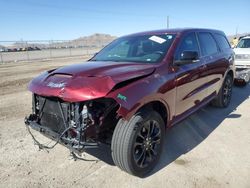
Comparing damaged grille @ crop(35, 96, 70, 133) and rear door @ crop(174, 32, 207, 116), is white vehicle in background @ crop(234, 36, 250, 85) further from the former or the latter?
damaged grille @ crop(35, 96, 70, 133)

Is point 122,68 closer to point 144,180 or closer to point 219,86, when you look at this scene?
point 144,180

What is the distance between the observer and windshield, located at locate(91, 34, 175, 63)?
374cm

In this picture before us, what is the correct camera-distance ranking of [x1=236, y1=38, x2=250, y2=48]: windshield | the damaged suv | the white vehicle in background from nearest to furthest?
the damaged suv, the white vehicle in background, [x1=236, y1=38, x2=250, y2=48]: windshield

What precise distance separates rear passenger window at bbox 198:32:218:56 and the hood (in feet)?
6.02

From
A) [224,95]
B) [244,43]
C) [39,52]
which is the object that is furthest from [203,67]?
[39,52]

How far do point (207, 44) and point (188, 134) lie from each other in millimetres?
1901

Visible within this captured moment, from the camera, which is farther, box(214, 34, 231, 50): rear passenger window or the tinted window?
box(214, 34, 231, 50): rear passenger window

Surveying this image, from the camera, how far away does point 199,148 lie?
13.0 ft

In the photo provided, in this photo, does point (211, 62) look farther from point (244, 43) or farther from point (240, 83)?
point (244, 43)

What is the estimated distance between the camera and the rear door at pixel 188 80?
3.73 m

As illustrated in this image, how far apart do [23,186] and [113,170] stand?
117cm

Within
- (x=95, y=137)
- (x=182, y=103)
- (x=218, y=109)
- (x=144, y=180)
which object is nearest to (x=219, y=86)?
(x=218, y=109)

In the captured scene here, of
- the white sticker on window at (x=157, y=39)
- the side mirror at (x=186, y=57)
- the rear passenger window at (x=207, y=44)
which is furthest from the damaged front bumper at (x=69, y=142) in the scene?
the rear passenger window at (x=207, y=44)

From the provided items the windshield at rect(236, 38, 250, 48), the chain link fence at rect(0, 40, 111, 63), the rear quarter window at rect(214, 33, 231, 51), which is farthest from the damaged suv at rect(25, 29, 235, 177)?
the chain link fence at rect(0, 40, 111, 63)
